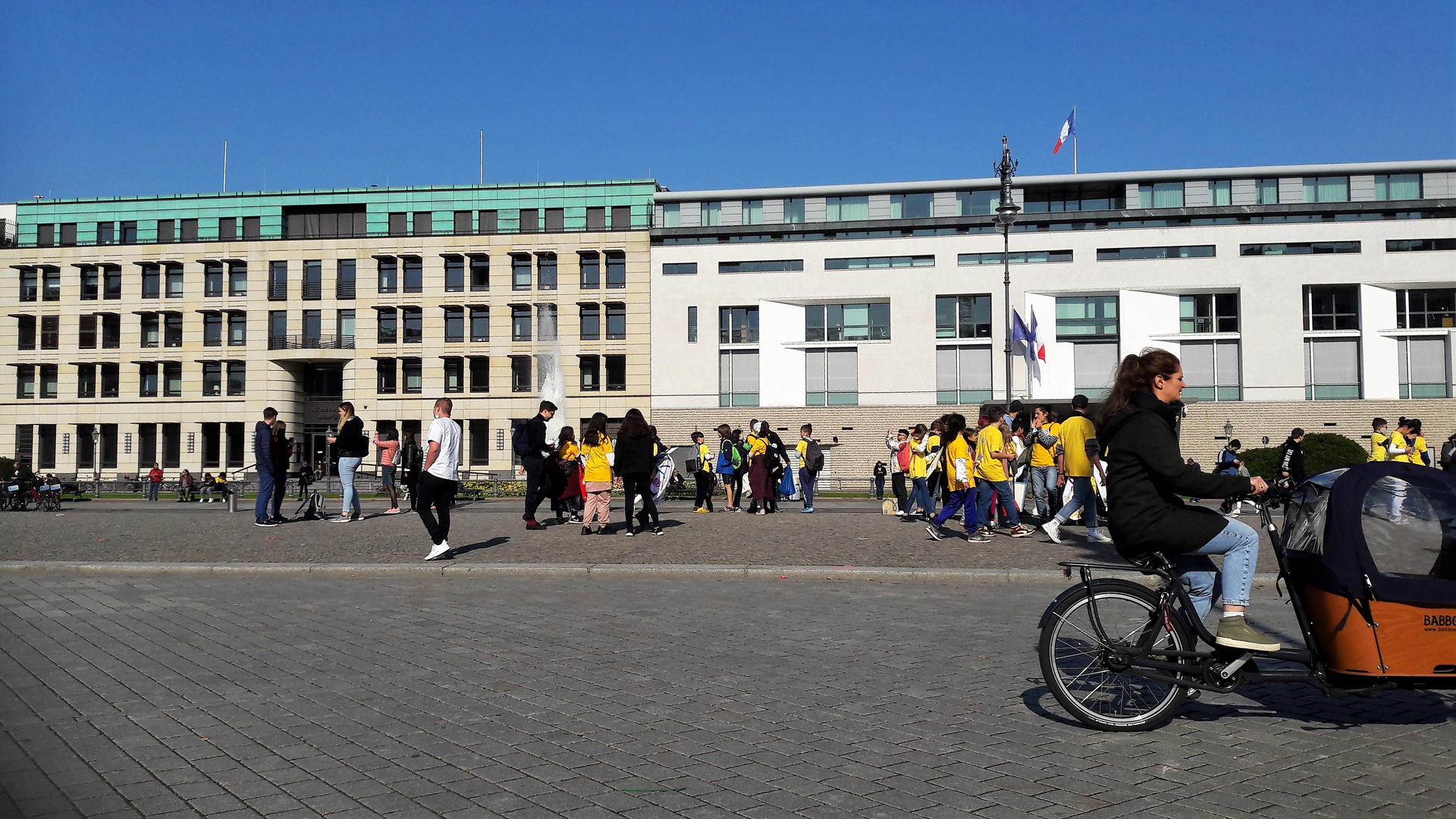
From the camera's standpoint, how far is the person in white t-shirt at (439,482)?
37.2ft

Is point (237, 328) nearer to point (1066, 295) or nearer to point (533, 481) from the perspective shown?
point (1066, 295)

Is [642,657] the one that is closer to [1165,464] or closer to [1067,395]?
[1165,464]

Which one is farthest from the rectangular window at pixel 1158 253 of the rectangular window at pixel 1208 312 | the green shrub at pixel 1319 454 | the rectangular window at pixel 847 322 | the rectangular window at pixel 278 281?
the rectangular window at pixel 278 281

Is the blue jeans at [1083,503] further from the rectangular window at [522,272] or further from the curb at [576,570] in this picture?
the rectangular window at [522,272]

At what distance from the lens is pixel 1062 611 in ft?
16.1

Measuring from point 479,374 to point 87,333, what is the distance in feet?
77.3

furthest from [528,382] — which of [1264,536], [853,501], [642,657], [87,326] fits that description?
[642,657]

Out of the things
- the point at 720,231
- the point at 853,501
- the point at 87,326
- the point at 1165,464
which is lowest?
the point at 853,501

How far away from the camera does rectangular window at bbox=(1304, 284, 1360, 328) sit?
1997 inches

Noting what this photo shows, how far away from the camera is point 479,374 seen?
58.4 meters

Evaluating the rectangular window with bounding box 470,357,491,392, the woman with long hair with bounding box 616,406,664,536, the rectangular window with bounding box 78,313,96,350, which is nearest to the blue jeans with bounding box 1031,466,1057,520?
the woman with long hair with bounding box 616,406,664,536

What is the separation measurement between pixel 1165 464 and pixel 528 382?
54782mm

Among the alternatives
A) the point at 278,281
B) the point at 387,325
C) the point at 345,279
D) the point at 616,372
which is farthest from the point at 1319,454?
the point at 278,281

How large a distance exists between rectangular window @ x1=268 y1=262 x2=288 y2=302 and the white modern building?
845 inches
